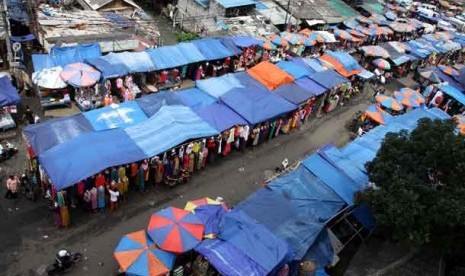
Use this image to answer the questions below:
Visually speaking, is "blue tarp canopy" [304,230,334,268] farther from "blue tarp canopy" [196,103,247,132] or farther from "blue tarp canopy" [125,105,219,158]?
"blue tarp canopy" [196,103,247,132]

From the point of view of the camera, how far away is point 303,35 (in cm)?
2962

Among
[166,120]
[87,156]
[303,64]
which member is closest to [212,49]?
[303,64]

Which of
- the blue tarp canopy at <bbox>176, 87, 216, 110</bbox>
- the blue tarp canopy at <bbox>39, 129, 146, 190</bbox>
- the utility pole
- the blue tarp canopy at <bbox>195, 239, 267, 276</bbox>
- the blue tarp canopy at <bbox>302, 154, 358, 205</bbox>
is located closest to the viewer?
the blue tarp canopy at <bbox>195, 239, 267, 276</bbox>

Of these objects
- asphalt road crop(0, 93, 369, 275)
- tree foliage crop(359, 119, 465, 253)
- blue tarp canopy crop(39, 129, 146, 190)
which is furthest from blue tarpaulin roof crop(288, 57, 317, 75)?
blue tarp canopy crop(39, 129, 146, 190)

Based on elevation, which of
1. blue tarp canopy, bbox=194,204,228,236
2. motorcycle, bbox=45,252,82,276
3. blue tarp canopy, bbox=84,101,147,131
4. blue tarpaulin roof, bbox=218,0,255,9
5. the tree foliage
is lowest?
motorcycle, bbox=45,252,82,276

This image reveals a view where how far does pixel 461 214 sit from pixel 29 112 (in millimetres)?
16210

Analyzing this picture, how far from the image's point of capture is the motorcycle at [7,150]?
1588 centimetres

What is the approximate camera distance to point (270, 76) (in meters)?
21.3

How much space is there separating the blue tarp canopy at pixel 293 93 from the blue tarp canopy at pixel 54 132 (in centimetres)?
920

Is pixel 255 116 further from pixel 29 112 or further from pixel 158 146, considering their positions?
pixel 29 112

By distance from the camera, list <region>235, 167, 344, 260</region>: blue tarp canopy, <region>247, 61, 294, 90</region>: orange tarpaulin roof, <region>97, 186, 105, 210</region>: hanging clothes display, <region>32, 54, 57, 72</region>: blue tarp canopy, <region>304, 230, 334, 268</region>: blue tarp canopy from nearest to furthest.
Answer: <region>235, 167, 344, 260</region>: blue tarp canopy
<region>304, 230, 334, 268</region>: blue tarp canopy
<region>97, 186, 105, 210</region>: hanging clothes display
<region>32, 54, 57, 72</region>: blue tarp canopy
<region>247, 61, 294, 90</region>: orange tarpaulin roof

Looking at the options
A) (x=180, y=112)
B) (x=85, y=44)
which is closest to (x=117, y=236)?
(x=180, y=112)

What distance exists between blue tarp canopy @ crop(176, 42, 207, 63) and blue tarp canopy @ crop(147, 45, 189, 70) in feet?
0.72

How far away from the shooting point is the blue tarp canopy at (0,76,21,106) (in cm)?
1703
